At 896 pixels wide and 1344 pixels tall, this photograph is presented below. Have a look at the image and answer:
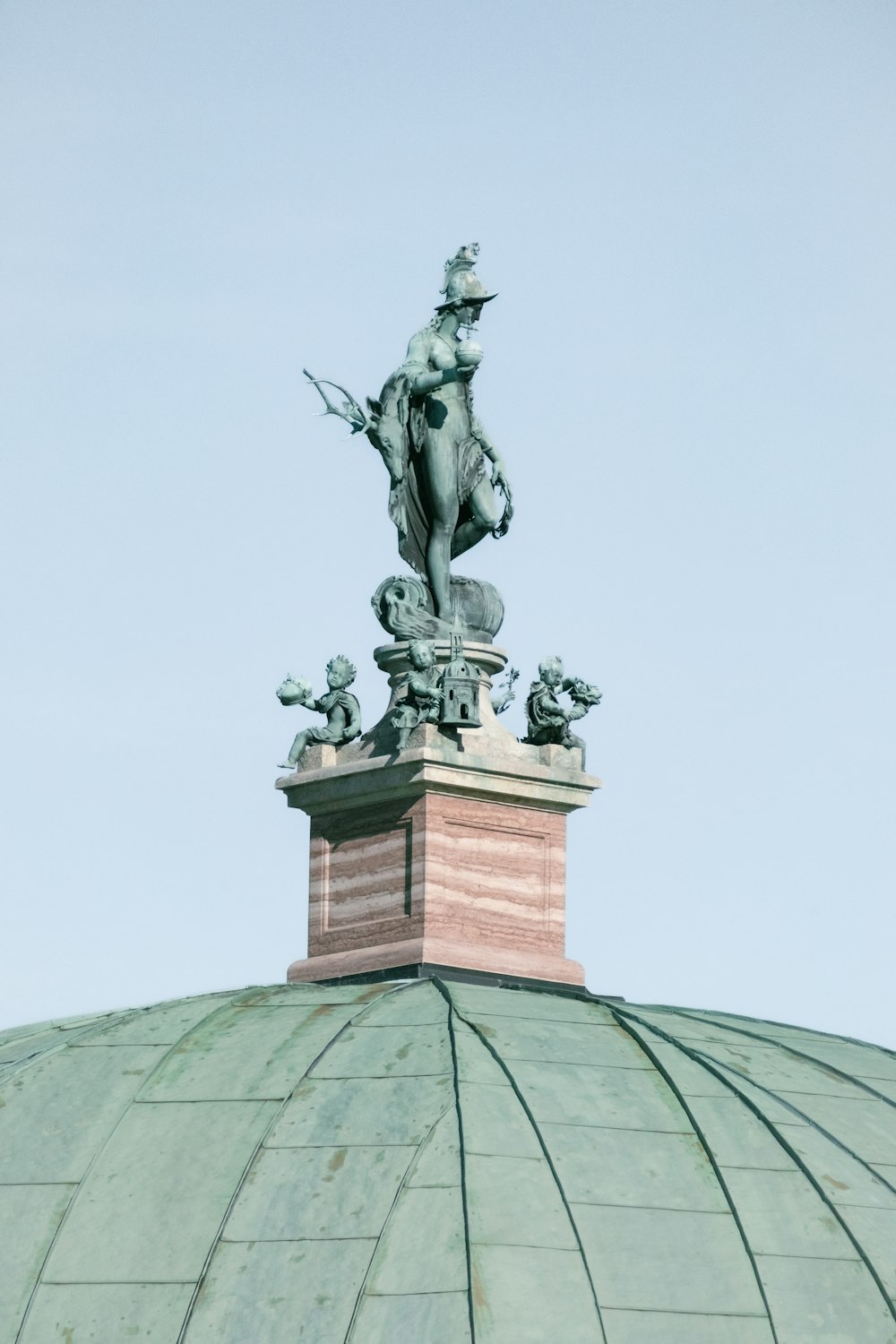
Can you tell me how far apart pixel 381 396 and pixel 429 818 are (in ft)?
21.4

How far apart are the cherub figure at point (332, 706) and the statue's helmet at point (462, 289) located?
550 cm

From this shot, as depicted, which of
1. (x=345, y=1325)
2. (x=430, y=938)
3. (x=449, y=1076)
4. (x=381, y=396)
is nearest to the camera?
(x=345, y=1325)

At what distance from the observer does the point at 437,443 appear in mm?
45719

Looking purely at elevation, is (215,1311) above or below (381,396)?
below

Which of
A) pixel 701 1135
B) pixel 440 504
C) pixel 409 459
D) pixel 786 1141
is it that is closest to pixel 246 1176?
pixel 701 1135

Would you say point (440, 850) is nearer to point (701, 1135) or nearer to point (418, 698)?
point (418, 698)

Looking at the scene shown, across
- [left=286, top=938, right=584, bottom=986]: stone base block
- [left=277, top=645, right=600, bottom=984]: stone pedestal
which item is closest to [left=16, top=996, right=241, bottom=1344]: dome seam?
[left=286, top=938, right=584, bottom=986]: stone base block

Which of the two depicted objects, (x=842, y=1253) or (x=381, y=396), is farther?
(x=381, y=396)

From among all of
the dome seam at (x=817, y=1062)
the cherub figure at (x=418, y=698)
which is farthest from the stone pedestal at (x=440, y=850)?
the dome seam at (x=817, y=1062)

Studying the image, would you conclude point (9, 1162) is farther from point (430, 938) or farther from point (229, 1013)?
point (430, 938)

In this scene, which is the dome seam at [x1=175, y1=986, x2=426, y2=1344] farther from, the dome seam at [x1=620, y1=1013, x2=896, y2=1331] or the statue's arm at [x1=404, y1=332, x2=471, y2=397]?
the statue's arm at [x1=404, y1=332, x2=471, y2=397]

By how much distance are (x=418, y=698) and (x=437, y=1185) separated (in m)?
9.48

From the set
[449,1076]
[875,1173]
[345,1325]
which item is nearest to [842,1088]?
[875,1173]

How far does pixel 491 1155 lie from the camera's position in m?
35.7
